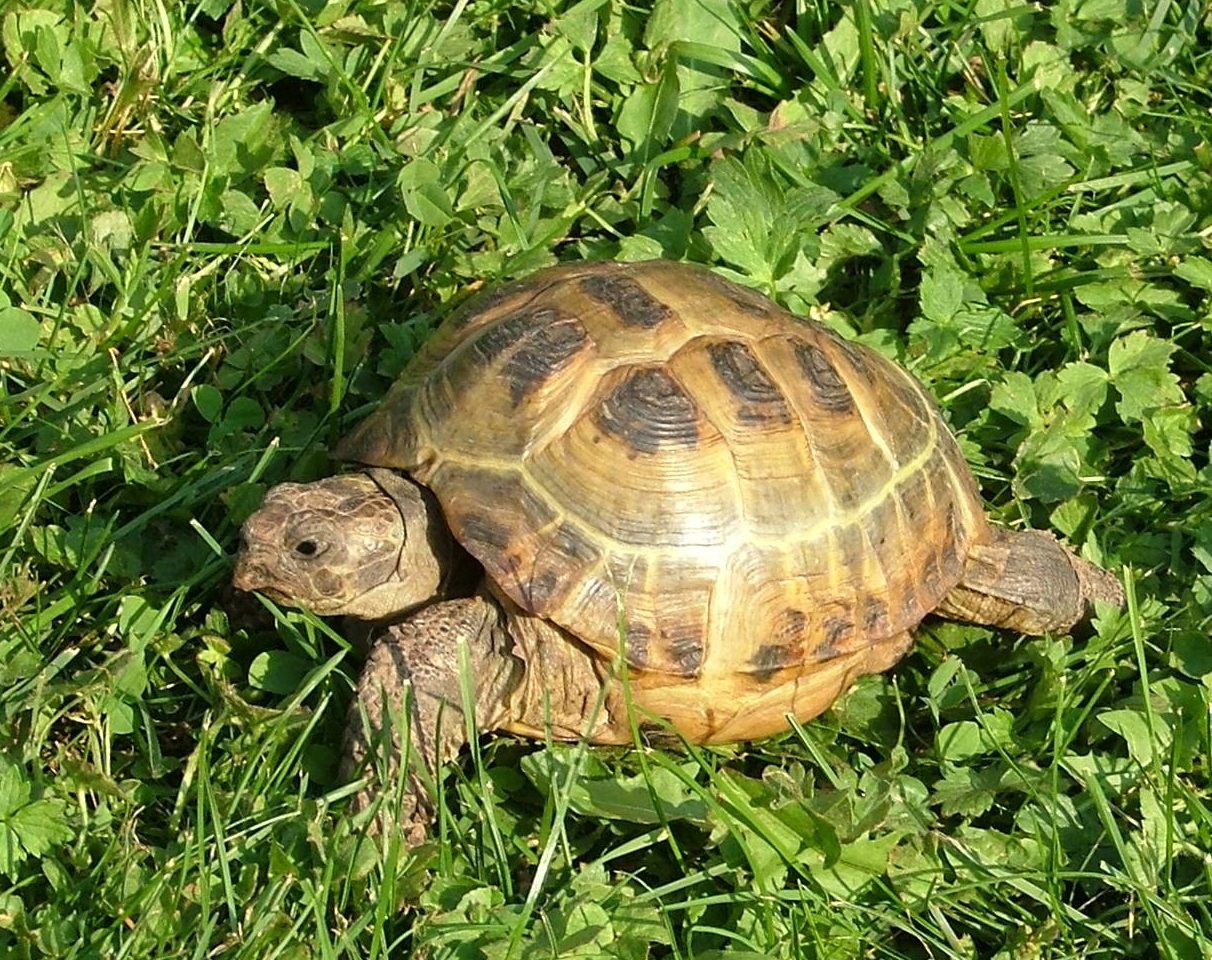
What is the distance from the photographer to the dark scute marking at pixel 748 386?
362 cm

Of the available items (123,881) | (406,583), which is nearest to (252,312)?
(406,583)

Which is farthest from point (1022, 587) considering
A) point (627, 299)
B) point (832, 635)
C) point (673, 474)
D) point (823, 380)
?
point (627, 299)

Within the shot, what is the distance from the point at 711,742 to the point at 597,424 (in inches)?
33.4

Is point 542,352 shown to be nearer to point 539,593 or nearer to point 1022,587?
point 539,593

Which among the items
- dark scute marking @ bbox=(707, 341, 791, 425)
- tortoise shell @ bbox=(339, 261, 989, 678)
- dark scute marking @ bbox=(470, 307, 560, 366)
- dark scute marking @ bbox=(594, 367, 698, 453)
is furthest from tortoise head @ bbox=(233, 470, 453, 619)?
dark scute marking @ bbox=(707, 341, 791, 425)

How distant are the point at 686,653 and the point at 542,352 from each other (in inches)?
31.2

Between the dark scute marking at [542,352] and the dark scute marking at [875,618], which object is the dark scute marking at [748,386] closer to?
the dark scute marking at [542,352]

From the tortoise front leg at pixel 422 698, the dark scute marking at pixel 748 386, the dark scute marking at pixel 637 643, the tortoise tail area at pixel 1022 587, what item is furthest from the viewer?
the tortoise tail area at pixel 1022 587

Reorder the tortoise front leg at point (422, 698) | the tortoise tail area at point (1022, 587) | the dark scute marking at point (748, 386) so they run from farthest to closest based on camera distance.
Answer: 1. the tortoise tail area at point (1022, 587)
2. the dark scute marking at point (748, 386)
3. the tortoise front leg at point (422, 698)

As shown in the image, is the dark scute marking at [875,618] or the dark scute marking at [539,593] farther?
the dark scute marking at [875,618]

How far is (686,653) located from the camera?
140 inches

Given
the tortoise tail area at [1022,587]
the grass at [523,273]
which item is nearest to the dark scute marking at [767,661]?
the grass at [523,273]

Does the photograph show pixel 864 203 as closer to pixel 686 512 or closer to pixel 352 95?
pixel 352 95

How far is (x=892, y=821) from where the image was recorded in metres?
3.62
